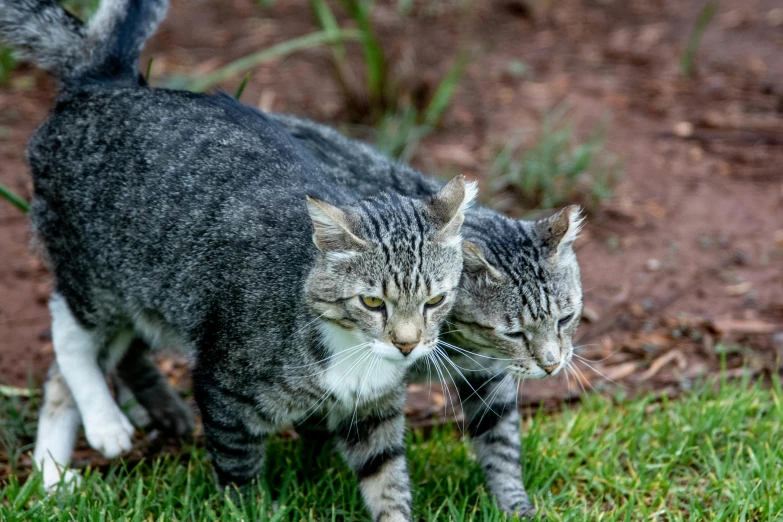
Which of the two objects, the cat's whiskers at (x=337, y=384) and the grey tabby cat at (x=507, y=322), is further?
the grey tabby cat at (x=507, y=322)

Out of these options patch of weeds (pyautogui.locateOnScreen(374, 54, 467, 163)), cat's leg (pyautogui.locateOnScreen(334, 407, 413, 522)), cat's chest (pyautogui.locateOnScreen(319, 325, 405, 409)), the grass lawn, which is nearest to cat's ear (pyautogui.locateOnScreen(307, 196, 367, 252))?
cat's chest (pyautogui.locateOnScreen(319, 325, 405, 409))

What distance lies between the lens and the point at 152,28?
4.49m

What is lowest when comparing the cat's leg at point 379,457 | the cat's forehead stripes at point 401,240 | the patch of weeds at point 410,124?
the cat's leg at point 379,457

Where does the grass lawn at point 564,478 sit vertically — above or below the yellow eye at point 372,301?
below

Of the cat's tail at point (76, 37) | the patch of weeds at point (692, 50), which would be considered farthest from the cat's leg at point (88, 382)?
the patch of weeds at point (692, 50)

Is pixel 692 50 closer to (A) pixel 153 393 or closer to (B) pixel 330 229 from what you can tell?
(A) pixel 153 393

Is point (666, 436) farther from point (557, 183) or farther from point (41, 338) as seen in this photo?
point (41, 338)

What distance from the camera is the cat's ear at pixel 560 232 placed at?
373 centimetres

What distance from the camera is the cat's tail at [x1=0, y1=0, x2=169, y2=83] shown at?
13.9 feet

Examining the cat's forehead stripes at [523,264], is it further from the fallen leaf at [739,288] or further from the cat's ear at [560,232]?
the fallen leaf at [739,288]

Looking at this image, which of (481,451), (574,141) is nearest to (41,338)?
(481,451)

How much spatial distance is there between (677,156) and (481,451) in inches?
157

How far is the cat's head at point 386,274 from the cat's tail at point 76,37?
1.57 metres

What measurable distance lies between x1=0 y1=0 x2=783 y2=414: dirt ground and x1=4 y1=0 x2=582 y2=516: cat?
0.94 metres
